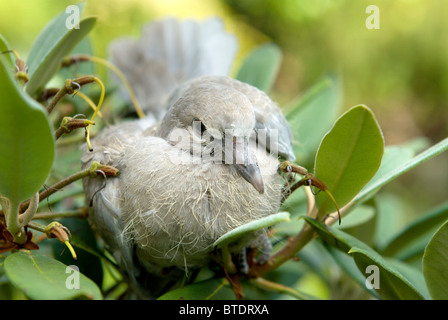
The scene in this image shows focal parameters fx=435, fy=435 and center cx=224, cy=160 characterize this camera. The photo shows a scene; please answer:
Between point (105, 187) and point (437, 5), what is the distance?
12.2 feet

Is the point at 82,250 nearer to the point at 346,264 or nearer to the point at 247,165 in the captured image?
the point at 247,165

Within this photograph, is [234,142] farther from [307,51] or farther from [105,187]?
[307,51]

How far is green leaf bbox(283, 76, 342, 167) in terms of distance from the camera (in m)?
1.27

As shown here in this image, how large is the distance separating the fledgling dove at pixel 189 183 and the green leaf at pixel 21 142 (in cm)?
24

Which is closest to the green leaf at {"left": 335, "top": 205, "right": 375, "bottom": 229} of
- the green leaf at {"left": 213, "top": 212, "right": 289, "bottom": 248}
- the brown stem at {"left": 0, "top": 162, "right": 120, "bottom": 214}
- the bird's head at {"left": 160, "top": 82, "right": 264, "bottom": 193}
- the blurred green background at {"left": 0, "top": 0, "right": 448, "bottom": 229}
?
the bird's head at {"left": 160, "top": 82, "right": 264, "bottom": 193}

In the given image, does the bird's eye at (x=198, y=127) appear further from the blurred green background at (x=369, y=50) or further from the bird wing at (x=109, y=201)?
the blurred green background at (x=369, y=50)

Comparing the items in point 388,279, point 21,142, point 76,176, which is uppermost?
point 21,142

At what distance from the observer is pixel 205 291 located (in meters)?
0.88

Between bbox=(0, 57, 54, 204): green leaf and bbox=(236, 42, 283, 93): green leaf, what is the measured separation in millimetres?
869

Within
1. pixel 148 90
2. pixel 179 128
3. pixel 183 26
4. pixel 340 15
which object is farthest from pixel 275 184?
pixel 340 15

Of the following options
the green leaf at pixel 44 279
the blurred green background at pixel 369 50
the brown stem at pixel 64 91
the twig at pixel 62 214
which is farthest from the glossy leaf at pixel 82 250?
the blurred green background at pixel 369 50

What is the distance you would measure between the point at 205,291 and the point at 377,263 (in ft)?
1.12

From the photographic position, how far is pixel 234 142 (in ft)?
2.88

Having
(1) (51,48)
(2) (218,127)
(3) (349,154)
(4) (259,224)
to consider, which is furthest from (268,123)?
(1) (51,48)
